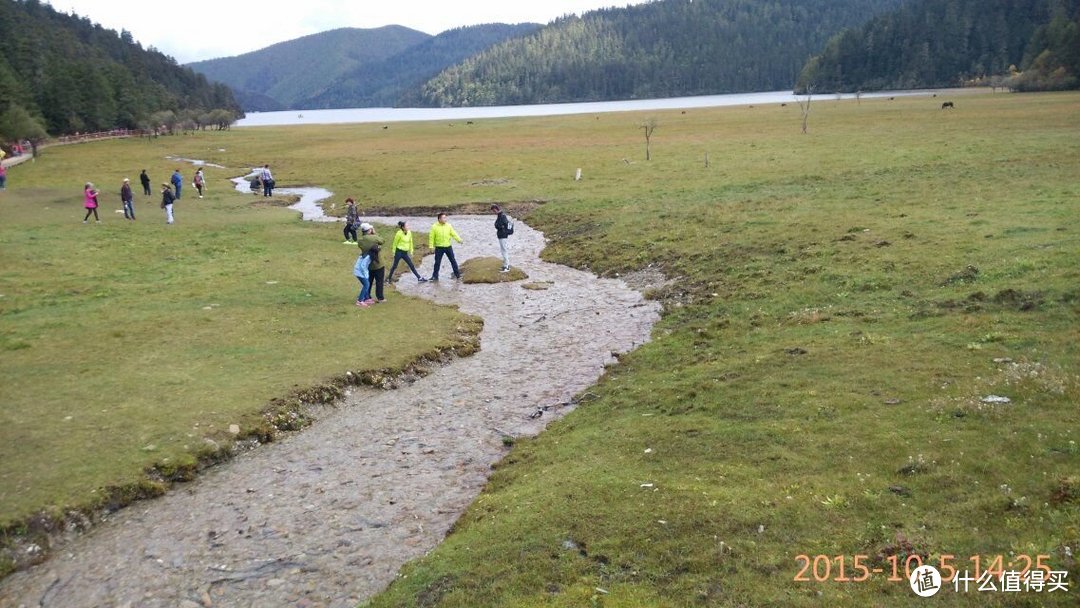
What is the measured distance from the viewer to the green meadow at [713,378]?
10250 mm

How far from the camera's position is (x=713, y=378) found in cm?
1844

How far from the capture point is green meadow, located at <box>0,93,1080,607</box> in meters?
10.2

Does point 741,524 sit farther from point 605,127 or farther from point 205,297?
point 605,127

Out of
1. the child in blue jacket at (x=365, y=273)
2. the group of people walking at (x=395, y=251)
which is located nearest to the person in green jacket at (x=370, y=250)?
the group of people walking at (x=395, y=251)

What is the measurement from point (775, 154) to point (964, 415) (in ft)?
188

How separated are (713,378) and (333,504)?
394 inches

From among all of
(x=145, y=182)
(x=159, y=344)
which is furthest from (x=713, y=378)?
(x=145, y=182)

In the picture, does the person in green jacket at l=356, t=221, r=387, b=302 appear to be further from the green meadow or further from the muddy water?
the muddy water

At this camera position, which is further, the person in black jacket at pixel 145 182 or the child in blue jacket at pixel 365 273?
the person in black jacket at pixel 145 182

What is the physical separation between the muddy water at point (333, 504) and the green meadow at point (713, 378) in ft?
3.97

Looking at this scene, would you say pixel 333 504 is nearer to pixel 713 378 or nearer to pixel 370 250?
pixel 713 378

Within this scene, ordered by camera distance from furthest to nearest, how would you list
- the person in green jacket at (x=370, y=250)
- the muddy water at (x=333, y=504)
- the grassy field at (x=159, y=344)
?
1. the person in green jacket at (x=370, y=250)
2. the grassy field at (x=159, y=344)
3. the muddy water at (x=333, y=504)

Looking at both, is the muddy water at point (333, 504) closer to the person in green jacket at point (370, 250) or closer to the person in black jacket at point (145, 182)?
the person in green jacket at point (370, 250)

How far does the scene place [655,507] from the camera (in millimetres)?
12094
